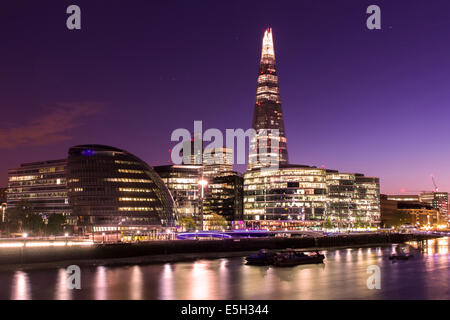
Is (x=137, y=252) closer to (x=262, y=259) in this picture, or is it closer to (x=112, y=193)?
(x=262, y=259)

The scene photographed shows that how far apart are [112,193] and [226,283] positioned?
10786 centimetres

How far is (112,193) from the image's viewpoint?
506ft

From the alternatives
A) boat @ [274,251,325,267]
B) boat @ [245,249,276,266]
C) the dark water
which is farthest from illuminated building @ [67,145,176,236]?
the dark water

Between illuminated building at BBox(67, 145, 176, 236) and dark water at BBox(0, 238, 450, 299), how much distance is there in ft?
278

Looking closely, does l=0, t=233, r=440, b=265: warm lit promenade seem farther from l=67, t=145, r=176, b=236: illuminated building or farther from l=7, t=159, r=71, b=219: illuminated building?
l=7, t=159, r=71, b=219: illuminated building

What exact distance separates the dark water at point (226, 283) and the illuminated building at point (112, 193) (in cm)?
8486

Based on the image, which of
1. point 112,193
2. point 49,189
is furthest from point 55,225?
point 49,189

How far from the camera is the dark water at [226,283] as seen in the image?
4491cm

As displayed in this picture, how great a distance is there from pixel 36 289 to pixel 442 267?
2418 inches

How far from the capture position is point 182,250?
296 feet

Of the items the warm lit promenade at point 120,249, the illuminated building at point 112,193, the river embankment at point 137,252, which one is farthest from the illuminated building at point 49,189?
the river embankment at point 137,252

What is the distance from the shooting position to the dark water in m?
44.9
